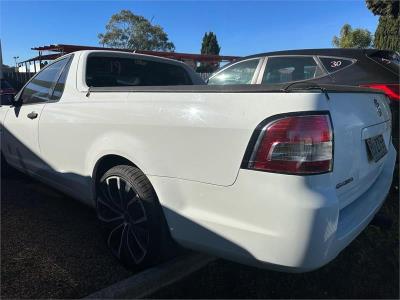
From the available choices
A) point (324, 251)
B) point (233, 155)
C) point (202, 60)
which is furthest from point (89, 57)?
point (202, 60)

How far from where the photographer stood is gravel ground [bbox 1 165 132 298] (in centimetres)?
279

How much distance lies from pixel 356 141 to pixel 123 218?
66.9 inches

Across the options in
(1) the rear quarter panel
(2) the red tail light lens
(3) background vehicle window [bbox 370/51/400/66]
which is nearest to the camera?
(1) the rear quarter panel

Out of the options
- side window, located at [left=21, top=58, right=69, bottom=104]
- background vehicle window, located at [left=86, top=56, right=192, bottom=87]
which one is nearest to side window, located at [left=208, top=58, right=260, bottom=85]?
background vehicle window, located at [left=86, top=56, right=192, bottom=87]

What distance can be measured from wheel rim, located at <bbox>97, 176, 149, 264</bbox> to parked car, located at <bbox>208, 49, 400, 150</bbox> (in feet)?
9.40

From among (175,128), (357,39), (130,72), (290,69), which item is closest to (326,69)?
(290,69)

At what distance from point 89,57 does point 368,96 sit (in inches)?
98.0

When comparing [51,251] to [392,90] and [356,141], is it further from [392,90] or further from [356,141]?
[392,90]

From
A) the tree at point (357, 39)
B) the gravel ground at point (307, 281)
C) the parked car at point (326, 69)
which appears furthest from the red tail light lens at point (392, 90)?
the tree at point (357, 39)

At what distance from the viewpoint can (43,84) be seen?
4.36m

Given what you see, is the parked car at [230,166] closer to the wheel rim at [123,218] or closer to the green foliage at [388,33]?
the wheel rim at [123,218]

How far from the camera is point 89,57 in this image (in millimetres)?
3906

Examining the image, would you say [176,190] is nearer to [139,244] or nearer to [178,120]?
[178,120]

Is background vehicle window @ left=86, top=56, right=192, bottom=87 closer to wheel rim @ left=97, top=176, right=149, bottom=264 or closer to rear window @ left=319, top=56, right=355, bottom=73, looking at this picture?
wheel rim @ left=97, top=176, right=149, bottom=264
